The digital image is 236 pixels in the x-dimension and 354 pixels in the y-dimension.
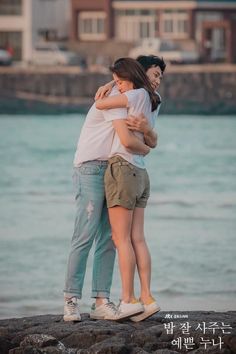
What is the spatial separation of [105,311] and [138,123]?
83 cm

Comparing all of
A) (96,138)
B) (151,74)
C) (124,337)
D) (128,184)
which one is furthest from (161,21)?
(124,337)

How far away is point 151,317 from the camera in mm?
6871

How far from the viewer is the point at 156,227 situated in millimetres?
17891

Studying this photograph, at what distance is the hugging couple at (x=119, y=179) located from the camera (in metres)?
6.70

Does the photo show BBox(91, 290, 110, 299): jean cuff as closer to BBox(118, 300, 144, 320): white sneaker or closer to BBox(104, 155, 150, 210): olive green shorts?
BBox(118, 300, 144, 320): white sneaker

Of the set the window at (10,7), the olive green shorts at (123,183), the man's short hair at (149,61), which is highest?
the window at (10,7)

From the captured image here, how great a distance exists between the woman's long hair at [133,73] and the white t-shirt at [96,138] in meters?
0.18

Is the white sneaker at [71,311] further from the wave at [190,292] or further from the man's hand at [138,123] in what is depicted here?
the wave at [190,292]

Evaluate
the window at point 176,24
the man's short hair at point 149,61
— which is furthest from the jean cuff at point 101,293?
the window at point 176,24

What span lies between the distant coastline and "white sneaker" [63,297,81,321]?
54.1m

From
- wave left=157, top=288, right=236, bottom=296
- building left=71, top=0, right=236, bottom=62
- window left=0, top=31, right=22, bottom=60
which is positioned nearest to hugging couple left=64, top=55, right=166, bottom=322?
wave left=157, top=288, right=236, bottom=296

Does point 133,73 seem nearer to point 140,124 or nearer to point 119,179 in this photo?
point 140,124

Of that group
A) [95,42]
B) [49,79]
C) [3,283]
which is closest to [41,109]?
[49,79]

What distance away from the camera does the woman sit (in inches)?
263
